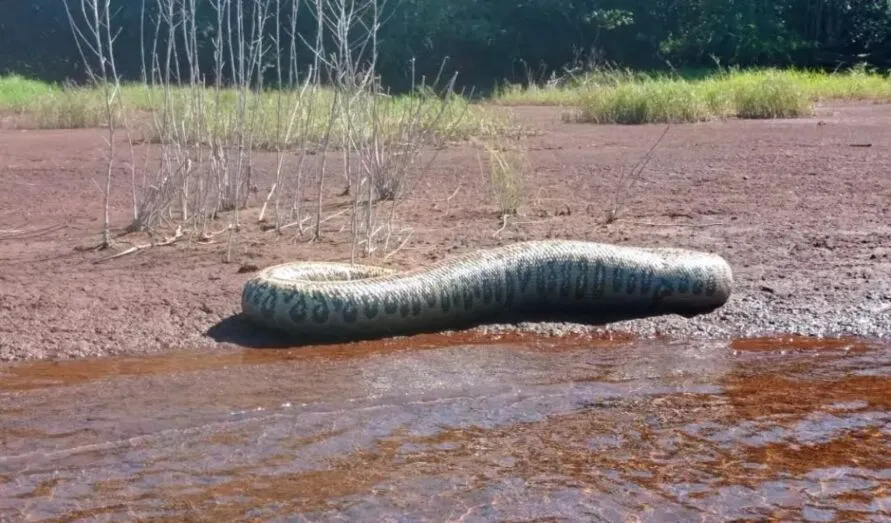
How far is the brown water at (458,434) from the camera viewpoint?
4.59m

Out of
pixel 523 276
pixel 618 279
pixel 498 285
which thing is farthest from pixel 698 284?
pixel 498 285

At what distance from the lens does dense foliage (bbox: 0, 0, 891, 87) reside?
2933 centimetres

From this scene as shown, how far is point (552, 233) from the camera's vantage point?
9.13m

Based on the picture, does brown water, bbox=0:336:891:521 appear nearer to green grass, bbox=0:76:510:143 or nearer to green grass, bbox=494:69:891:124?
green grass, bbox=0:76:510:143

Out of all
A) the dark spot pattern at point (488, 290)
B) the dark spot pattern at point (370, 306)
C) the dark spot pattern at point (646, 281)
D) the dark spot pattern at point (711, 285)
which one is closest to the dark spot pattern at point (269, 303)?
the dark spot pattern at point (370, 306)

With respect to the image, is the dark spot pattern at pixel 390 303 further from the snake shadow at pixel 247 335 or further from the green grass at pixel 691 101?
the green grass at pixel 691 101

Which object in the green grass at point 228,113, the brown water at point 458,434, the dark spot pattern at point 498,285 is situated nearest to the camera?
the brown water at point 458,434

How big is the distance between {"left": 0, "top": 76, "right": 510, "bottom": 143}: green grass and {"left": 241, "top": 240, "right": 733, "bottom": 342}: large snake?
4.69 feet

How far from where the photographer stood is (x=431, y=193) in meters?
11.0

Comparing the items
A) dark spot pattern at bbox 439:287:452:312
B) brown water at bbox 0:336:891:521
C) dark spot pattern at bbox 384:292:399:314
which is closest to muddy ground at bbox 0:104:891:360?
brown water at bbox 0:336:891:521

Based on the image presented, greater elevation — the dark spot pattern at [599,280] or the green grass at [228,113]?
the green grass at [228,113]

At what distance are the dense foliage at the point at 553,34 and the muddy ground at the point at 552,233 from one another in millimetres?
15458

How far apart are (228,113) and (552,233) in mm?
3189

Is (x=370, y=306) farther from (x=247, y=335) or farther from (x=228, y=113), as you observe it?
(x=228, y=113)
